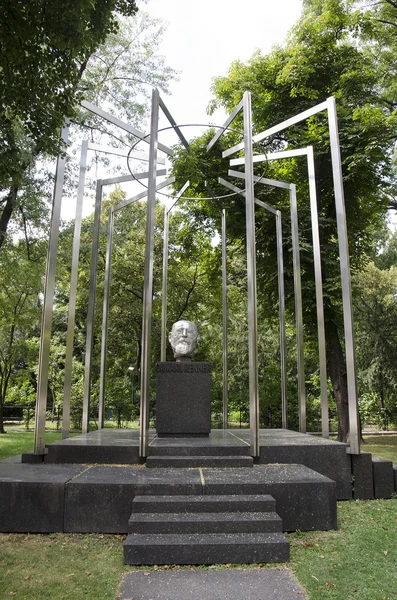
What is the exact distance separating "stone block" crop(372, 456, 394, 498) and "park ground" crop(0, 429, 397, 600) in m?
1.12

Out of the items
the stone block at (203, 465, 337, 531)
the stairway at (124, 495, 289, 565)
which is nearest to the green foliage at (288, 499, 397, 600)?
the stone block at (203, 465, 337, 531)

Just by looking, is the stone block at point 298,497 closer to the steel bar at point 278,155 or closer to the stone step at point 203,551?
the stone step at point 203,551

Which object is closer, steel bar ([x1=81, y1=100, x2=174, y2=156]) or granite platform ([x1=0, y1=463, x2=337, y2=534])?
granite platform ([x1=0, y1=463, x2=337, y2=534])

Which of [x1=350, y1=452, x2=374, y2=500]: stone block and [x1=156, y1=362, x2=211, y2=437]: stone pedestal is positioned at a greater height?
[x1=156, y1=362, x2=211, y2=437]: stone pedestal

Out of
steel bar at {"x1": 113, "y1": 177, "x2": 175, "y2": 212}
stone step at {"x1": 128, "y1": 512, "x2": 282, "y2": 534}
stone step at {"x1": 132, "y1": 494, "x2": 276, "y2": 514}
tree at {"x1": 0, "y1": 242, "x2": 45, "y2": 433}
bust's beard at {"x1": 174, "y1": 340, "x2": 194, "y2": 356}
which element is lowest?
stone step at {"x1": 128, "y1": 512, "x2": 282, "y2": 534}

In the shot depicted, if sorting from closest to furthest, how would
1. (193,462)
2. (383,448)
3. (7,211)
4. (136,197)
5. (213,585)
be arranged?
(213,585) → (193,462) → (136,197) → (7,211) → (383,448)

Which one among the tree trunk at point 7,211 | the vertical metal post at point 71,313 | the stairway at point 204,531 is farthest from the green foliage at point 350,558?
the tree trunk at point 7,211

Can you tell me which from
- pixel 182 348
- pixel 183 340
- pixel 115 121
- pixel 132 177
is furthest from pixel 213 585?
pixel 132 177

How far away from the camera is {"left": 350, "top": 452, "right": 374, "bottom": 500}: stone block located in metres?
6.59

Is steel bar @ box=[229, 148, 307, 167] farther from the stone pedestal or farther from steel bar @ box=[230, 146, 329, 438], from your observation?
the stone pedestal

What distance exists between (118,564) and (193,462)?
210 cm

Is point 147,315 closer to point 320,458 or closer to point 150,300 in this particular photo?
point 150,300

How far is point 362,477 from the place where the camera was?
6641 mm

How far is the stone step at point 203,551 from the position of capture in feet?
13.7
